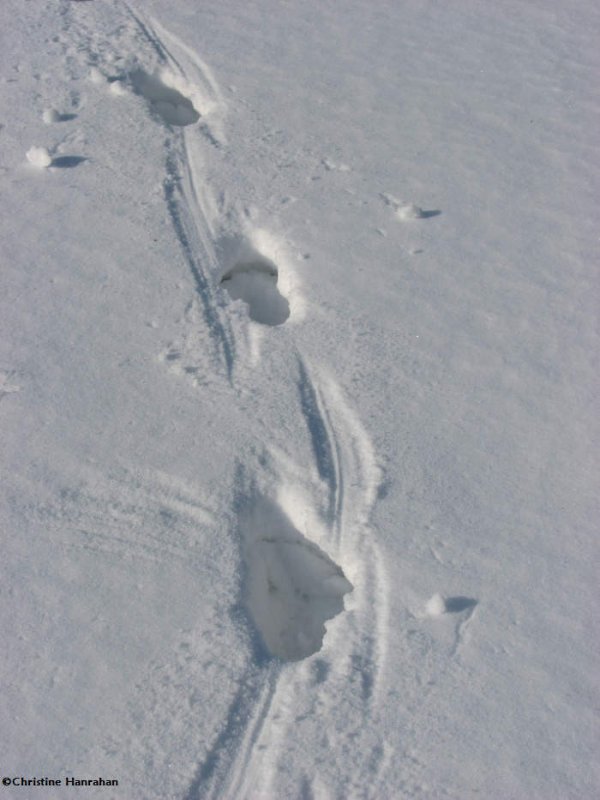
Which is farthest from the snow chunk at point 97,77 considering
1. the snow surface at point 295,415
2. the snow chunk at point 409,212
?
the snow chunk at point 409,212

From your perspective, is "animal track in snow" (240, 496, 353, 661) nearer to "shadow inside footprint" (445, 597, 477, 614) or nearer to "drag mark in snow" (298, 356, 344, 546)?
"drag mark in snow" (298, 356, 344, 546)

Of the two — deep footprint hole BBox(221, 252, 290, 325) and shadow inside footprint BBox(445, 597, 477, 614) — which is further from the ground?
deep footprint hole BBox(221, 252, 290, 325)

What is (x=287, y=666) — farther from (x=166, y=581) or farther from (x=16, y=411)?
(x=16, y=411)

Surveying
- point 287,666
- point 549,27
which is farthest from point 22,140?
point 549,27

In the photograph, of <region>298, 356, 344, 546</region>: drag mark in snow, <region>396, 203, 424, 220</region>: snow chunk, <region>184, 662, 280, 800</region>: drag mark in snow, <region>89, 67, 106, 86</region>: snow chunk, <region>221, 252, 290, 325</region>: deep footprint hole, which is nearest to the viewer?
<region>184, 662, 280, 800</region>: drag mark in snow

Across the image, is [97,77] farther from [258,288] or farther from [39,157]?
[258,288]

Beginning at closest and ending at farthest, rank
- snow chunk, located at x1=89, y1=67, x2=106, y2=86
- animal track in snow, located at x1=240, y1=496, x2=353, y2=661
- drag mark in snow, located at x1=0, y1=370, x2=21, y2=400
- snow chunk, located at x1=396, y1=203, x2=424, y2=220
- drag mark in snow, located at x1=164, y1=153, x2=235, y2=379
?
animal track in snow, located at x1=240, y1=496, x2=353, y2=661 → drag mark in snow, located at x1=0, y1=370, x2=21, y2=400 → drag mark in snow, located at x1=164, y1=153, x2=235, y2=379 → snow chunk, located at x1=396, y1=203, x2=424, y2=220 → snow chunk, located at x1=89, y1=67, x2=106, y2=86

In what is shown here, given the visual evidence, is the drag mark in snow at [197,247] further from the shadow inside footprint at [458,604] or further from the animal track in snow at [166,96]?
the shadow inside footprint at [458,604]

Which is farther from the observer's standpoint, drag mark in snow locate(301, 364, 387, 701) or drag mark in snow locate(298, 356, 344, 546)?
drag mark in snow locate(298, 356, 344, 546)

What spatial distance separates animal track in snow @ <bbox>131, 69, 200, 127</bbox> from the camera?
4.02 metres

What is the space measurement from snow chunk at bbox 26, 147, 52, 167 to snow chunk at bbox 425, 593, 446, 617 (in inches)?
97.7

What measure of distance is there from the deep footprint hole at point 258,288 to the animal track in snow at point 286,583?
88 centimetres

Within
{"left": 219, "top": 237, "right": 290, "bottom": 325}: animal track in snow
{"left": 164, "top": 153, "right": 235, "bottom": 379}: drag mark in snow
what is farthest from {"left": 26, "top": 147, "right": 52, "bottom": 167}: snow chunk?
{"left": 219, "top": 237, "right": 290, "bottom": 325}: animal track in snow

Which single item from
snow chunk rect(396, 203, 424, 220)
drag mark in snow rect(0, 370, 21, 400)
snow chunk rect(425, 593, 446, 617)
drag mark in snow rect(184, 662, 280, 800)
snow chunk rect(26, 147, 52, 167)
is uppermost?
snow chunk rect(396, 203, 424, 220)
